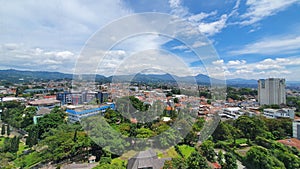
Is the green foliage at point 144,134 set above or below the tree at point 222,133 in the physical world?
above

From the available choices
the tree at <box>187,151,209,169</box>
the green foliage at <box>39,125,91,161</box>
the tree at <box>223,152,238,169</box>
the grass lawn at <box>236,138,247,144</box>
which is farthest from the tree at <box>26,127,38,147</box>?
the grass lawn at <box>236,138,247,144</box>

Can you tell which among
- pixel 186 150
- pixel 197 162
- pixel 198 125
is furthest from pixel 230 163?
pixel 198 125

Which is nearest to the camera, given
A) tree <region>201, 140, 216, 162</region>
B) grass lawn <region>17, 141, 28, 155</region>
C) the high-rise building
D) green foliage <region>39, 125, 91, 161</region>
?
green foliage <region>39, 125, 91, 161</region>

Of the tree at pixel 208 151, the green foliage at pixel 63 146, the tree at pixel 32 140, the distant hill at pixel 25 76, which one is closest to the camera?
the green foliage at pixel 63 146

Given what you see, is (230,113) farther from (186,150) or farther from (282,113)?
(186,150)

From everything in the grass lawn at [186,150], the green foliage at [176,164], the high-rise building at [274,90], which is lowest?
the grass lawn at [186,150]

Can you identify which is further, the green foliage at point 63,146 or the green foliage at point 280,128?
the green foliage at point 280,128

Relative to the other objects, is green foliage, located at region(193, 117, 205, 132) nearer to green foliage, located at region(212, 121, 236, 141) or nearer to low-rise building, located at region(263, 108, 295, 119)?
green foliage, located at region(212, 121, 236, 141)

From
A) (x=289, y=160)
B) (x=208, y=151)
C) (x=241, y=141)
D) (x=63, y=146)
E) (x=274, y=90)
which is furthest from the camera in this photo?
(x=274, y=90)

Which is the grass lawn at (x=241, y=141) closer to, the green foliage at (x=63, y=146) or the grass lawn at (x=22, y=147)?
the green foliage at (x=63, y=146)

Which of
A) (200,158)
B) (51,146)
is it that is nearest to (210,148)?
(200,158)

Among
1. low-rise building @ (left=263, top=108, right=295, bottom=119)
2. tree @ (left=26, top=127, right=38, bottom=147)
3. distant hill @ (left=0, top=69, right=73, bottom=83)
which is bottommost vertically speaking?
tree @ (left=26, top=127, right=38, bottom=147)

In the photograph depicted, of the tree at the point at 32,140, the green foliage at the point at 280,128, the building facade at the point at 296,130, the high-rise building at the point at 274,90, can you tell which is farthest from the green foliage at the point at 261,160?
the high-rise building at the point at 274,90
